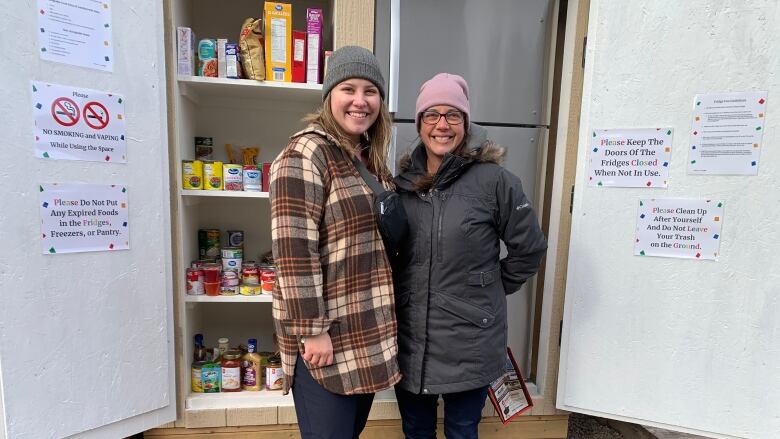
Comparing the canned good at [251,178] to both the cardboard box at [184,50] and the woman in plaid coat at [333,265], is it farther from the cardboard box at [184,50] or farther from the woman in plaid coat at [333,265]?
the woman in plaid coat at [333,265]

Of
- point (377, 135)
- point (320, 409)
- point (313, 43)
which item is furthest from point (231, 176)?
point (320, 409)

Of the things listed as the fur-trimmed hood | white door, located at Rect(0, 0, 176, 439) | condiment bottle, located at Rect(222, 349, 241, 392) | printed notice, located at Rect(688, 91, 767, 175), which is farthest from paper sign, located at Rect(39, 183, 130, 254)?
printed notice, located at Rect(688, 91, 767, 175)

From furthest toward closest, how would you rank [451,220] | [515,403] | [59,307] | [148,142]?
1. [515,403]
2. [148,142]
3. [59,307]
4. [451,220]

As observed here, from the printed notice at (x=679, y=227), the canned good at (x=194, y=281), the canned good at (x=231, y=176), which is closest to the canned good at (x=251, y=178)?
the canned good at (x=231, y=176)

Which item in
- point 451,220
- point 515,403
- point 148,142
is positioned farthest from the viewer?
point 515,403

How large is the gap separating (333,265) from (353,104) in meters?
0.41

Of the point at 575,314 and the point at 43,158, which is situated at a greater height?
the point at 43,158

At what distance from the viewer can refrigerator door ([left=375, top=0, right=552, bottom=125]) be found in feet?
4.85

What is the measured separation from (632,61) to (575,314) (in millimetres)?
964

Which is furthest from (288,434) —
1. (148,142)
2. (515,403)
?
(148,142)

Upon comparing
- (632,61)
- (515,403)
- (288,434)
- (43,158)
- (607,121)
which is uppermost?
(632,61)

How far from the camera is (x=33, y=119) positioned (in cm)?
113

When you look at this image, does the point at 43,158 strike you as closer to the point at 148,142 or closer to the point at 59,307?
the point at 148,142

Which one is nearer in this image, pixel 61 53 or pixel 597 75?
pixel 61 53
